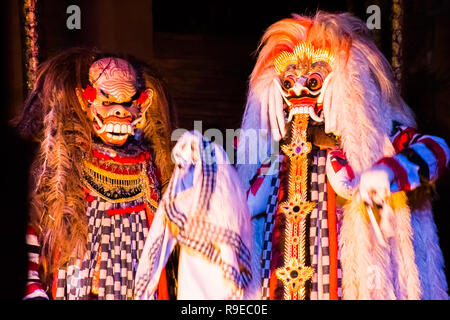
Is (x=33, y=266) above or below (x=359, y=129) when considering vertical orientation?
below

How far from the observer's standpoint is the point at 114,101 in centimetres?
284

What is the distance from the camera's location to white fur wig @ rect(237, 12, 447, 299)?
262cm

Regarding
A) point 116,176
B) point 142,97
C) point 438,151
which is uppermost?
point 142,97

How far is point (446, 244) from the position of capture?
3182 mm

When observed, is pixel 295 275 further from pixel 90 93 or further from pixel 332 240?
pixel 90 93

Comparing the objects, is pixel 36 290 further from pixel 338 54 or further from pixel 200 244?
pixel 338 54

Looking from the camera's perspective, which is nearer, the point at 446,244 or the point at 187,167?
the point at 187,167

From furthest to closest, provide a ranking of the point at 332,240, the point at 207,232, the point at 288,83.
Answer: the point at 288,83 < the point at 332,240 < the point at 207,232

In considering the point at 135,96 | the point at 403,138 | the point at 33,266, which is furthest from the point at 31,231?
the point at 403,138

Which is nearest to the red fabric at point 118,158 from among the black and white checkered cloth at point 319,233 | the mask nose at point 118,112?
the mask nose at point 118,112

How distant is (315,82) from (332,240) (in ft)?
1.48

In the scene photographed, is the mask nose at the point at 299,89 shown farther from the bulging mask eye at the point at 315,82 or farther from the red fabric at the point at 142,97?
the red fabric at the point at 142,97
